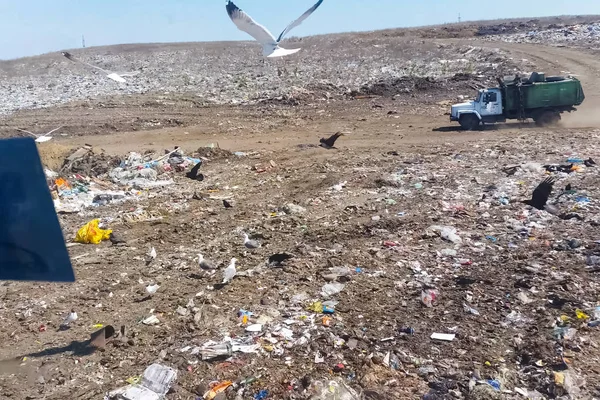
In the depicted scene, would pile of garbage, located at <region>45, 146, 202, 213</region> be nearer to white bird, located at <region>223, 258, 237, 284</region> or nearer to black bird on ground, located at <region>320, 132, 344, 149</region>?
black bird on ground, located at <region>320, 132, 344, 149</region>

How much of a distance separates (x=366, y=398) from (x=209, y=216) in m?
5.18

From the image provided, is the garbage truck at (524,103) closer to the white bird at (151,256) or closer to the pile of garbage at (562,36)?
the white bird at (151,256)

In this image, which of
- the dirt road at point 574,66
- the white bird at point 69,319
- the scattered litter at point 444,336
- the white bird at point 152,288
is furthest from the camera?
the dirt road at point 574,66

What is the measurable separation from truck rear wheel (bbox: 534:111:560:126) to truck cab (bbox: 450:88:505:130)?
3.44 feet

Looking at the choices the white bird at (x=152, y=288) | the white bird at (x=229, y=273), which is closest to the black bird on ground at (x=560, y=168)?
the white bird at (x=229, y=273)

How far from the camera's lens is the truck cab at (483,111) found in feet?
48.6

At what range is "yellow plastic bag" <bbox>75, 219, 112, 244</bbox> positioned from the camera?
7.69 metres

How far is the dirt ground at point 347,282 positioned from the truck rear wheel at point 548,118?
2.62 m

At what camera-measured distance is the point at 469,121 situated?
14.9 m

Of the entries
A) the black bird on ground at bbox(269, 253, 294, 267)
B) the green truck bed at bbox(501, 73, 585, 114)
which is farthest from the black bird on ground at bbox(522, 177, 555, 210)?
the green truck bed at bbox(501, 73, 585, 114)

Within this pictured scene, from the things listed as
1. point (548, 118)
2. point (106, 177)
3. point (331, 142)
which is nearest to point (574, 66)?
point (548, 118)

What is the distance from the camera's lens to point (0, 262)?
2377mm

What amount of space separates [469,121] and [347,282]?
10497mm

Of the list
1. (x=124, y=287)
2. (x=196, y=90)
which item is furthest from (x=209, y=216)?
(x=196, y=90)
